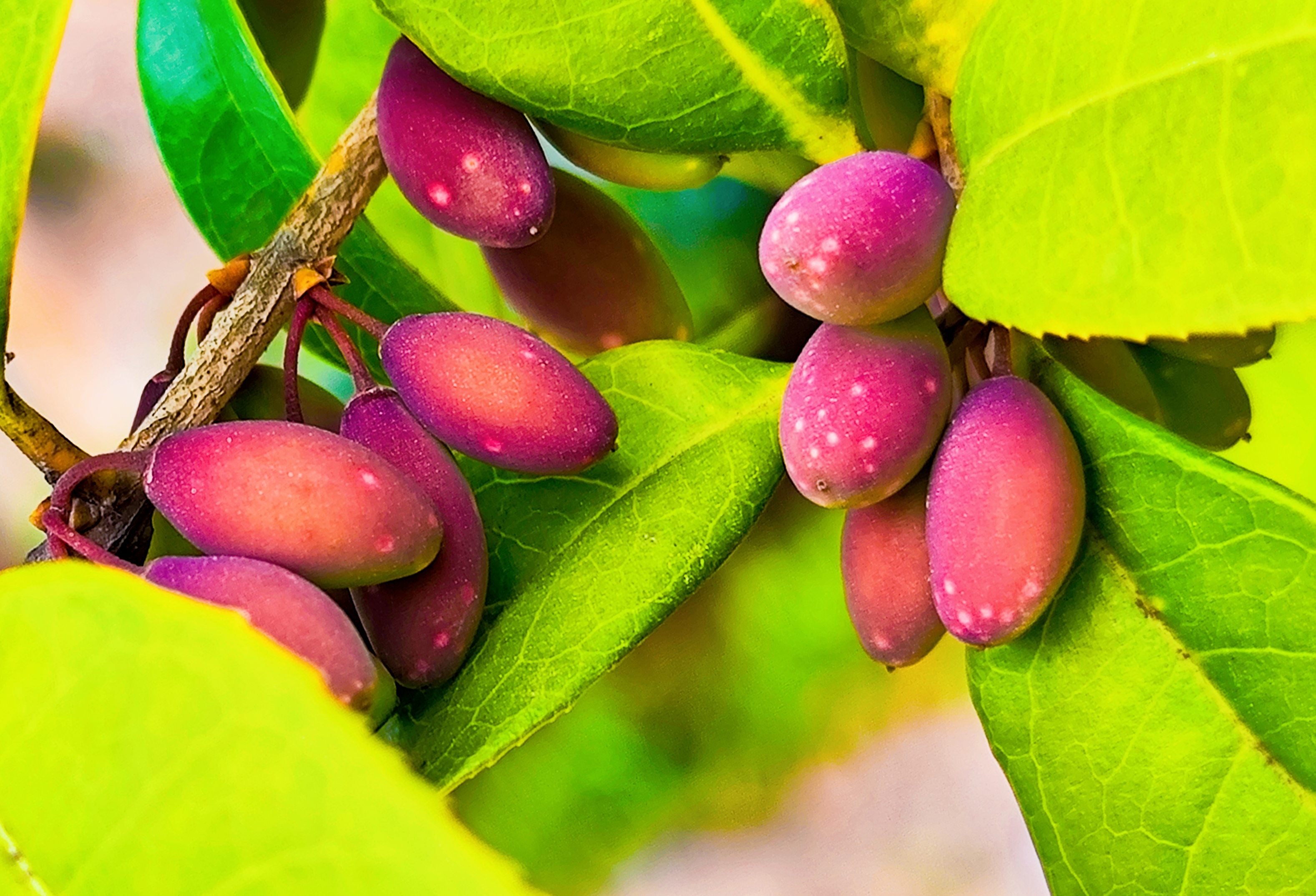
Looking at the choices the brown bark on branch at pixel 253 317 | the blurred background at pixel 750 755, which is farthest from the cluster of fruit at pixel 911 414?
the blurred background at pixel 750 755

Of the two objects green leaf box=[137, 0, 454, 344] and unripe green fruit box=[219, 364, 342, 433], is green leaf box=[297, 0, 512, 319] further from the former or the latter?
unripe green fruit box=[219, 364, 342, 433]

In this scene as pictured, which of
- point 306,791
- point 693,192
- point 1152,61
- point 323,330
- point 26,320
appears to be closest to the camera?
point 306,791

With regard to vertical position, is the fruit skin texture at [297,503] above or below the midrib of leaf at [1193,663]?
above

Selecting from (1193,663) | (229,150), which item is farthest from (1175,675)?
(229,150)

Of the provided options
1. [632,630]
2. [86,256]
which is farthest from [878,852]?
[86,256]

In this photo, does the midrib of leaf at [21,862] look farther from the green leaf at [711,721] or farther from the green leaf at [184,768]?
the green leaf at [711,721]

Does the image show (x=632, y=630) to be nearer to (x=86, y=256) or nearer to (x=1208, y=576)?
(x=1208, y=576)

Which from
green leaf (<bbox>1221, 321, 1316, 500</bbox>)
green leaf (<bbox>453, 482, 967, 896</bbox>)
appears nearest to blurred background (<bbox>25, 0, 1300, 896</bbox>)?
green leaf (<bbox>453, 482, 967, 896</bbox>)

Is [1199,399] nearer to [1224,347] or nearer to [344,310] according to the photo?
[1224,347]
